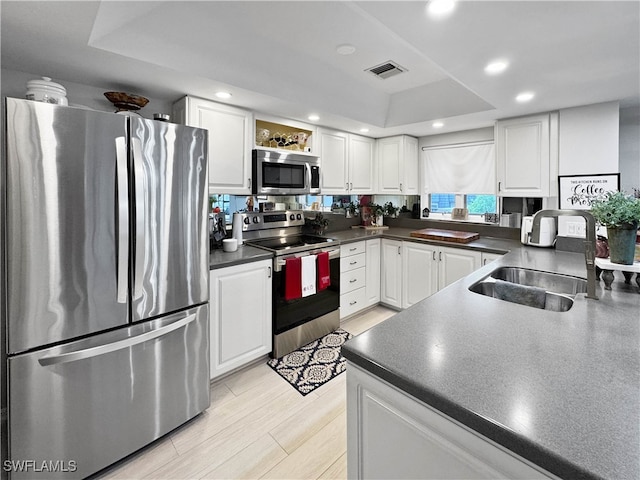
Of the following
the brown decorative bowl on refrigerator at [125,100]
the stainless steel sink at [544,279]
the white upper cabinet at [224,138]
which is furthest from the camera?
the white upper cabinet at [224,138]

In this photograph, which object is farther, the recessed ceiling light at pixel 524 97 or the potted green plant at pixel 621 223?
the recessed ceiling light at pixel 524 97

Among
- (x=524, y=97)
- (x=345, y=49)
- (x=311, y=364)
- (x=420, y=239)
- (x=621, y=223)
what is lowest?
(x=311, y=364)

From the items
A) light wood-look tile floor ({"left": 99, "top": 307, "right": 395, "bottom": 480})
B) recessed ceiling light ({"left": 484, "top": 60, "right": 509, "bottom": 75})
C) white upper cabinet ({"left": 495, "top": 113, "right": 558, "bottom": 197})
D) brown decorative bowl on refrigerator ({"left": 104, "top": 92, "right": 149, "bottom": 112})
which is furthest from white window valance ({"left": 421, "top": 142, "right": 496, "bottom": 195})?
brown decorative bowl on refrigerator ({"left": 104, "top": 92, "right": 149, "bottom": 112})

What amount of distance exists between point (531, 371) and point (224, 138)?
258cm

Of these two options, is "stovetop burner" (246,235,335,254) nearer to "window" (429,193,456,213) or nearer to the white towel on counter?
the white towel on counter

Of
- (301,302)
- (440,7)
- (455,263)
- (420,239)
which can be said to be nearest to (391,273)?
(420,239)

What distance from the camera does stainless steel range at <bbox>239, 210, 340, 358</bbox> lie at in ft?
8.77

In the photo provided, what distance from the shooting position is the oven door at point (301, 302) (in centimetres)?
266

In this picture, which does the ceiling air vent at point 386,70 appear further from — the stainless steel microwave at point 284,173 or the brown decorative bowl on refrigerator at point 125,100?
the brown decorative bowl on refrigerator at point 125,100

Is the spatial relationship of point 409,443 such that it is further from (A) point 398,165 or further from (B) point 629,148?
(A) point 398,165

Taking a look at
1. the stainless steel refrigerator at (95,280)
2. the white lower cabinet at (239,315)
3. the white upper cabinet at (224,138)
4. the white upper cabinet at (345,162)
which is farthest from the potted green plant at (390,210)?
the stainless steel refrigerator at (95,280)

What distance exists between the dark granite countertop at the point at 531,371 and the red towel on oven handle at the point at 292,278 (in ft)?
4.88

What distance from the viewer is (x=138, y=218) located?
1.63 meters

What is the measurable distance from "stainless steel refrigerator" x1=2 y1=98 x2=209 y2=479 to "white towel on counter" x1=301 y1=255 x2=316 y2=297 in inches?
41.3
